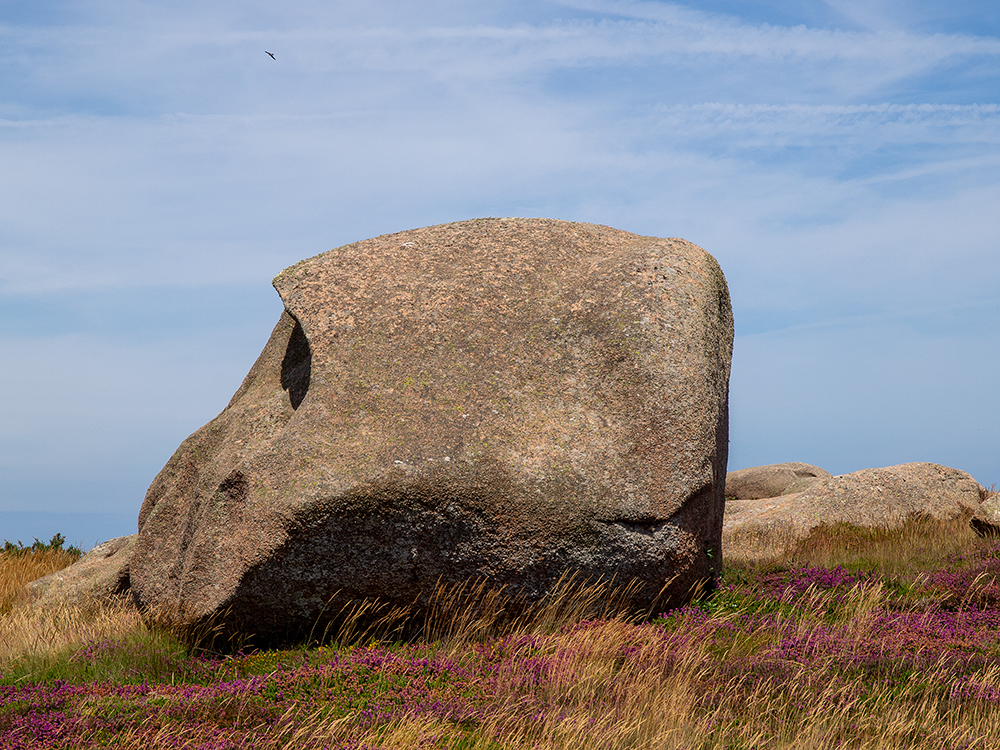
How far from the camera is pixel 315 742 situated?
6.97m

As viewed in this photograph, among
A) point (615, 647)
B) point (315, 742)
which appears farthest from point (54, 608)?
point (615, 647)

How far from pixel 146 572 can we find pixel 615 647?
20.6 feet

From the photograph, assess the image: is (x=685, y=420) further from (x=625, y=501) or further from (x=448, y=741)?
(x=448, y=741)

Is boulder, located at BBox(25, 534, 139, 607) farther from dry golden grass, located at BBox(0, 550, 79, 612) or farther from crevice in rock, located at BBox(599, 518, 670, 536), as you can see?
crevice in rock, located at BBox(599, 518, 670, 536)

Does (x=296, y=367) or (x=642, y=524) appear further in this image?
(x=296, y=367)

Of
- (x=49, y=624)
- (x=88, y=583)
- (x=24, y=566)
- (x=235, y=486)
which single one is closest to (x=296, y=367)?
(x=235, y=486)

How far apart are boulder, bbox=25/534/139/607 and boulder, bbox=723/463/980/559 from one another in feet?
34.4

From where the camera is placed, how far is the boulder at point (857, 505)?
16.9 metres

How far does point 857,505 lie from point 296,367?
12.0 meters

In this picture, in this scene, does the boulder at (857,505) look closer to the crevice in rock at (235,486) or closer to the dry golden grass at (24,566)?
the crevice in rock at (235,486)

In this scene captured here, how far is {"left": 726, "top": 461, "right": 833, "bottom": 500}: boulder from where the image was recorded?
91.7 ft

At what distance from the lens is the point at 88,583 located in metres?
13.6

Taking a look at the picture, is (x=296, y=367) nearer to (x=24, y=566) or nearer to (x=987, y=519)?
(x=24, y=566)

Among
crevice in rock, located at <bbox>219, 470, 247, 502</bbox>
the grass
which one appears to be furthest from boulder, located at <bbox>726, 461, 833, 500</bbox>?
crevice in rock, located at <bbox>219, 470, 247, 502</bbox>
